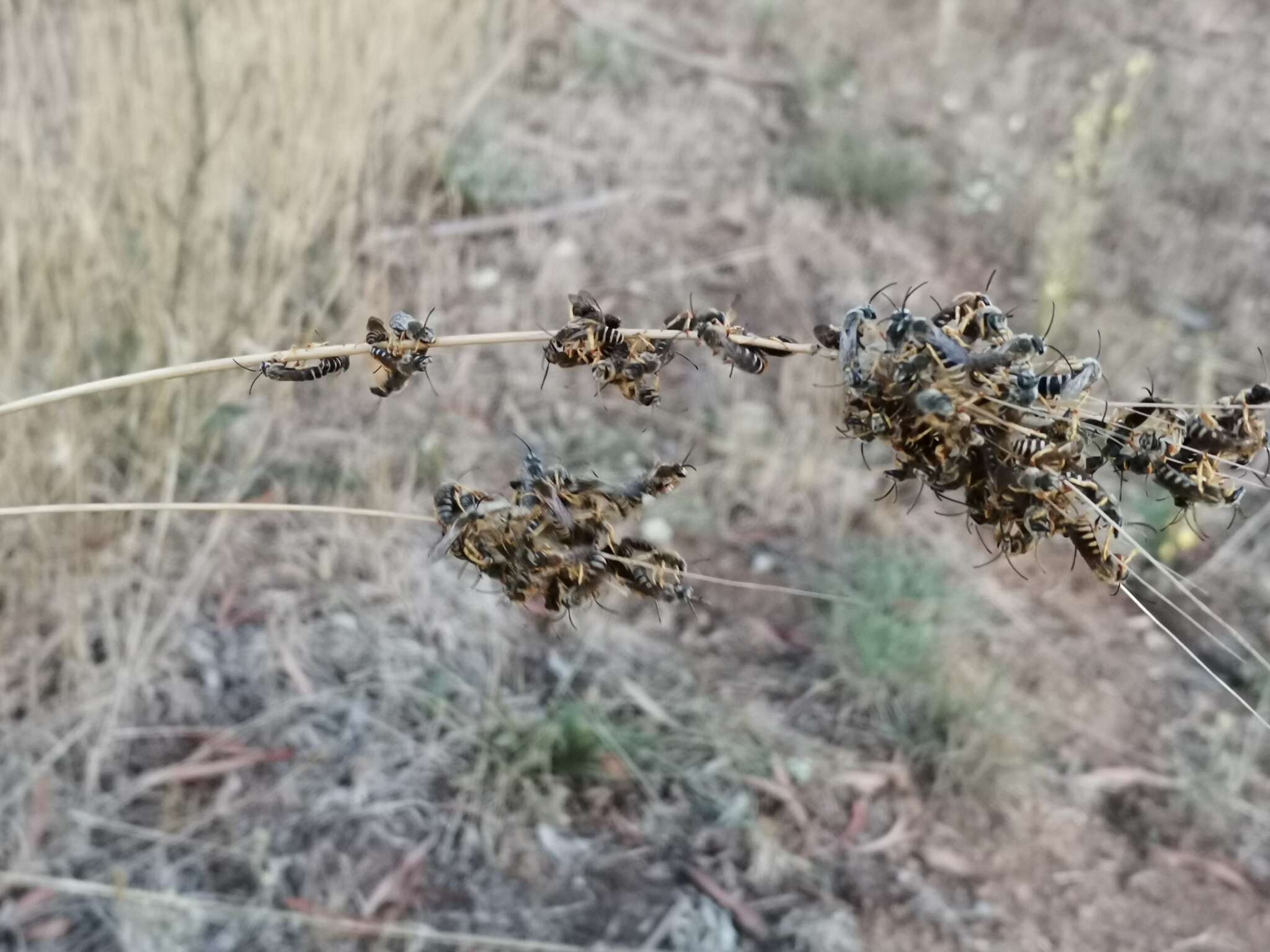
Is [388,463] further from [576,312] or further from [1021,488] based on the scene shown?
[1021,488]

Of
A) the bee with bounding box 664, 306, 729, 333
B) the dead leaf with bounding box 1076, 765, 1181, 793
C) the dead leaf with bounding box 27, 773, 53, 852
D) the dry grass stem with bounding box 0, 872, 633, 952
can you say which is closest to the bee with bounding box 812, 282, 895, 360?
the bee with bounding box 664, 306, 729, 333

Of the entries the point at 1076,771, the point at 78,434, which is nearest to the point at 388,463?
the point at 78,434

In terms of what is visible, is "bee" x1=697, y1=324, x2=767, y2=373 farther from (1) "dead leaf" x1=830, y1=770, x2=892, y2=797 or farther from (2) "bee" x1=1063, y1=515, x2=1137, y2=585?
(1) "dead leaf" x1=830, y1=770, x2=892, y2=797

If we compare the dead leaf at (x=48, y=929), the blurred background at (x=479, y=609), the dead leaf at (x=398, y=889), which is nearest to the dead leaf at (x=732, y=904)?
the blurred background at (x=479, y=609)

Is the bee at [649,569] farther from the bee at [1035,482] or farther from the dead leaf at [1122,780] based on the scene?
the dead leaf at [1122,780]

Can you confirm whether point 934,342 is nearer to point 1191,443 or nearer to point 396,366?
point 1191,443

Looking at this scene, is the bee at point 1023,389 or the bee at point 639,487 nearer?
the bee at point 1023,389
